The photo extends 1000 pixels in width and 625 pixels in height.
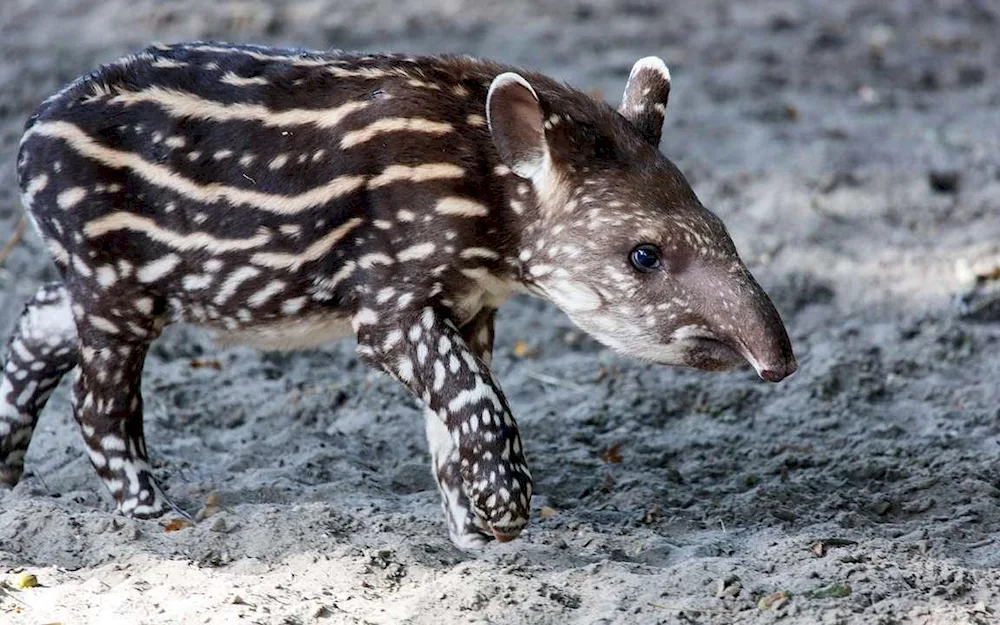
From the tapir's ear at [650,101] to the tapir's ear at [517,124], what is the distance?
48cm

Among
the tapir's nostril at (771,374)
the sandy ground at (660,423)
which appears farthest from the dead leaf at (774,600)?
the tapir's nostril at (771,374)

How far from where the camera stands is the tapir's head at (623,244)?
4965mm

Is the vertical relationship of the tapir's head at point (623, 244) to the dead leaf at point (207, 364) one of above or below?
above

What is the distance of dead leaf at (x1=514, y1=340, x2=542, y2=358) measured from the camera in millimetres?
7492

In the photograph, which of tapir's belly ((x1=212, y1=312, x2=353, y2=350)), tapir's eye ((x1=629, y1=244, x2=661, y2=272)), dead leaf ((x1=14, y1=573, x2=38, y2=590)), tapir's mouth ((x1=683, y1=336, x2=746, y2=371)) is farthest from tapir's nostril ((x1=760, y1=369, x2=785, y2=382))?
dead leaf ((x1=14, y1=573, x2=38, y2=590))

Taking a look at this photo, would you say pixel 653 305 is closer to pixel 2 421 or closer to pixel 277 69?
pixel 277 69

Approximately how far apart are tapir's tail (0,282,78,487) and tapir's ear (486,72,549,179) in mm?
1874

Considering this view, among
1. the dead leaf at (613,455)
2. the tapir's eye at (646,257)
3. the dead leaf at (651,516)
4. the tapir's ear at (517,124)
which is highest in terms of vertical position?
the tapir's ear at (517,124)

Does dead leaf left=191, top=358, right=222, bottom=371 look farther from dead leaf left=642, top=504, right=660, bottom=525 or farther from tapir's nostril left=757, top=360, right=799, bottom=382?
tapir's nostril left=757, top=360, right=799, bottom=382

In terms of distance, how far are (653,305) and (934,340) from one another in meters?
2.74

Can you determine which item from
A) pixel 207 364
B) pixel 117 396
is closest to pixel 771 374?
pixel 117 396

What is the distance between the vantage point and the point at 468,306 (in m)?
5.34

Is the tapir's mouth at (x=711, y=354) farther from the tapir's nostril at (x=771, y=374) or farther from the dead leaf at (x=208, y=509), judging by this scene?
the dead leaf at (x=208, y=509)

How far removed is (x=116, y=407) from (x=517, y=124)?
1841 mm
